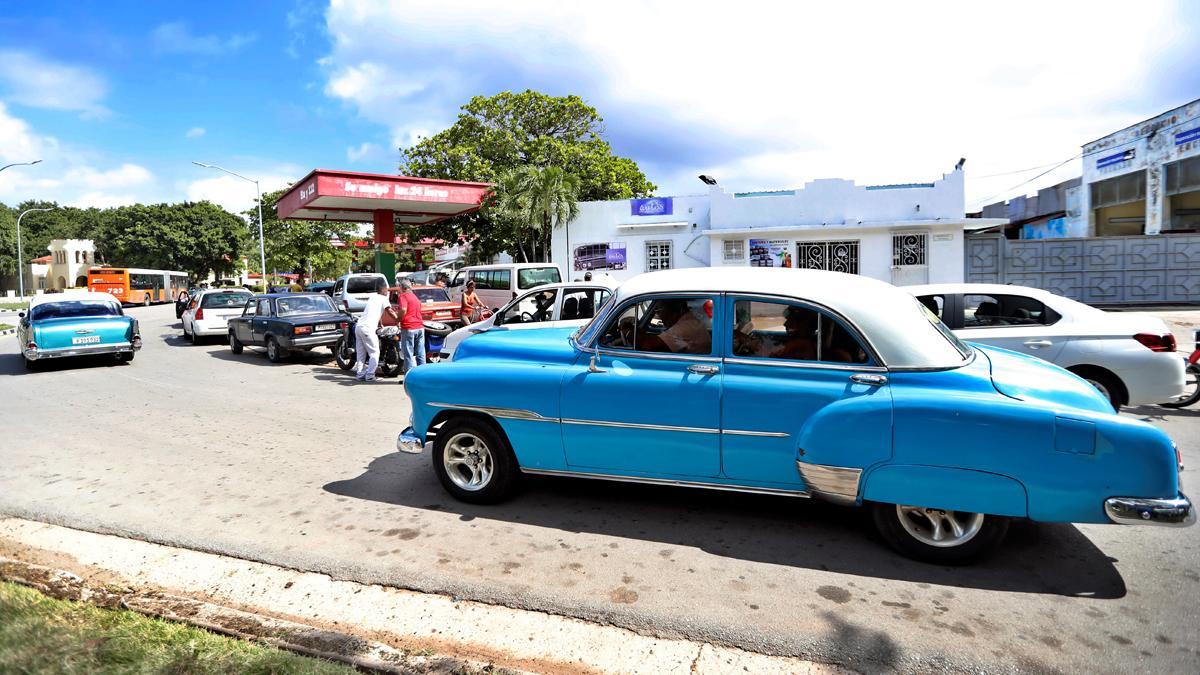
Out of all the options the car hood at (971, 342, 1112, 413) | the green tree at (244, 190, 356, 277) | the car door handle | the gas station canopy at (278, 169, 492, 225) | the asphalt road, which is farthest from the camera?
the green tree at (244, 190, 356, 277)

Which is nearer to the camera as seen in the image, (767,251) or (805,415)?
(805,415)

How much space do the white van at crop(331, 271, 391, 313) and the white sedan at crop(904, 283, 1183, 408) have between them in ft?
48.5

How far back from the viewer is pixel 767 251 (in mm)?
24000

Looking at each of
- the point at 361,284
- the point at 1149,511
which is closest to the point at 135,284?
the point at 361,284

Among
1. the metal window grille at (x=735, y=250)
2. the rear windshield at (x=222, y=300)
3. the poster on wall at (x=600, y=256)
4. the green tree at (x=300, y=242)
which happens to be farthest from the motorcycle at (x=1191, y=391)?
the green tree at (x=300, y=242)

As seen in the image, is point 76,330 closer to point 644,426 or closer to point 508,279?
point 508,279

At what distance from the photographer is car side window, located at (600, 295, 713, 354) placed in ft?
14.3

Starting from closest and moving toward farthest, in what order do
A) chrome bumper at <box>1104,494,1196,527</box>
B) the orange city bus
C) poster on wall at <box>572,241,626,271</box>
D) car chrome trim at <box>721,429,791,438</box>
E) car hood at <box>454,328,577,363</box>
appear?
chrome bumper at <box>1104,494,1196,527</box> < car chrome trim at <box>721,429,791,438</box> < car hood at <box>454,328,577,363</box> < poster on wall at <box>572,241,626,271</box> < the orange city bus

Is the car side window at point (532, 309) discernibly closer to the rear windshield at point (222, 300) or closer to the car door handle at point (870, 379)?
the car door handle at point (870, 379)

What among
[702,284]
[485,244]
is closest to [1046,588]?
[702,284]

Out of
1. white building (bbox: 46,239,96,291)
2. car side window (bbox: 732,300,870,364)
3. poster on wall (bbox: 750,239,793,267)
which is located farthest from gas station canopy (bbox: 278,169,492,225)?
white building (bbox: 46,239,96,291)

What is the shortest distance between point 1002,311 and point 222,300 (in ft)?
58.4

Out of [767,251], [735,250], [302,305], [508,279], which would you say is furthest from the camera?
[735,250]

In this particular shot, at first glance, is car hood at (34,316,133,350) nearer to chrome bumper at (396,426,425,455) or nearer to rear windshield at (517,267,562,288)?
rear windshield at (517,267,562,288)
